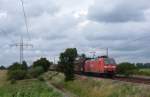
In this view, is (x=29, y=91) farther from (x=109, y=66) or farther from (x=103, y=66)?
(x=103, y=66)

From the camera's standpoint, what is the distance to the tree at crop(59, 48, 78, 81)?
8738 centimetres

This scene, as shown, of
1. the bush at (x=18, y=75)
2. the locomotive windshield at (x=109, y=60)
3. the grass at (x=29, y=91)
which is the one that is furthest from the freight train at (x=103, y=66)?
the bush at (x=18, y=75)

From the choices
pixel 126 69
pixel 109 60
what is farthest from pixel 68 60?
pixel 109 60

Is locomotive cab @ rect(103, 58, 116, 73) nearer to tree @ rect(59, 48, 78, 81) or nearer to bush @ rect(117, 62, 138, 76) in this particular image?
bush @ rect(117, 62, 138, 76)

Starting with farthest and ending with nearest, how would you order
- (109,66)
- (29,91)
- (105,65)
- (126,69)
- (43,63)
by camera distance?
(43,63)
(126,69)
(105,65)
(109,66)
(29,91)

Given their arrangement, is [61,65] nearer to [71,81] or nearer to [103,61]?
[71,81]

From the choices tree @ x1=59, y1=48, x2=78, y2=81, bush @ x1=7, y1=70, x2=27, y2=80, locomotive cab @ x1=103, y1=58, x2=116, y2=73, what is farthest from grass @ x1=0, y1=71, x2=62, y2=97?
bush @ x1=7, y1=70, x2=27, y2=80

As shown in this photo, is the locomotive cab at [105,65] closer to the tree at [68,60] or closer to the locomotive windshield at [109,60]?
the locomotive windshield at [109,60]

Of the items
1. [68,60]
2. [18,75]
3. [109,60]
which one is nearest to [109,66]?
[109,60]

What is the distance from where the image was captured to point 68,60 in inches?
3659

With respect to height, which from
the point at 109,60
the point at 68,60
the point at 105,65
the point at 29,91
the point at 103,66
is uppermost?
the point at 109,60

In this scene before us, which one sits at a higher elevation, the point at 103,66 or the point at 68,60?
the point at 68,60

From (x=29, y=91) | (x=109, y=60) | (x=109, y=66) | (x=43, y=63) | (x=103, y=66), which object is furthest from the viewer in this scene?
(x=43, y=63)

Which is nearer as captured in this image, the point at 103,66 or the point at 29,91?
the point at 29,91
